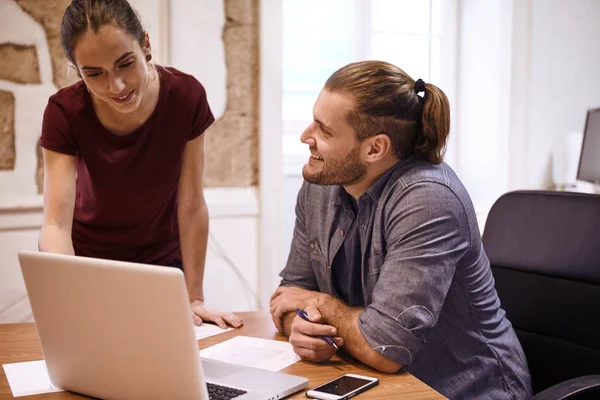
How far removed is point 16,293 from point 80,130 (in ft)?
3.74

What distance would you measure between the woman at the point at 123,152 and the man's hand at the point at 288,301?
14cm

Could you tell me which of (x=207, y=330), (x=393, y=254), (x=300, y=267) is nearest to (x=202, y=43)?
(x=300, y=267)

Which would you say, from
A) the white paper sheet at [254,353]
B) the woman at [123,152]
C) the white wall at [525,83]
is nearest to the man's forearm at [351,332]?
the white paper sheet at [254,353]

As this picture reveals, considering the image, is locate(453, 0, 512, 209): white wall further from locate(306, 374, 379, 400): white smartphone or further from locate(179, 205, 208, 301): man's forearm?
locate(306, 374, 379, 400): white smartphone

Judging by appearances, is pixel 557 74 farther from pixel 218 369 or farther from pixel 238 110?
pixel 218 369

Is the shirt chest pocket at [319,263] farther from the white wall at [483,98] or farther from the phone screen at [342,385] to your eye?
the white wall at [483,98]

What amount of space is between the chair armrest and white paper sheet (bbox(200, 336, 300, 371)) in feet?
1.52

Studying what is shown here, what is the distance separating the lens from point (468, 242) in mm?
1498

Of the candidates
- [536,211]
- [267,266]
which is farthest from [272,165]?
[536,211]

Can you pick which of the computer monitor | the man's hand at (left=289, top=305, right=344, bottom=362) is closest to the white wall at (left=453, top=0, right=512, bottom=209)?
the computer monitor

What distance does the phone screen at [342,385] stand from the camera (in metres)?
1.19

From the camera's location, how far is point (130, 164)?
200 centimetres

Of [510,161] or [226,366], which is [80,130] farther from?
[510,161]

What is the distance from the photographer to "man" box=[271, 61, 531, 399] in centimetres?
138
